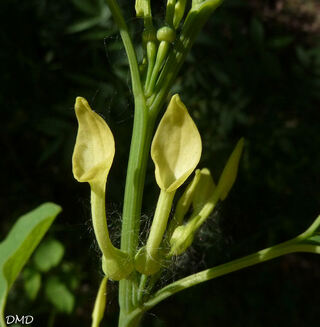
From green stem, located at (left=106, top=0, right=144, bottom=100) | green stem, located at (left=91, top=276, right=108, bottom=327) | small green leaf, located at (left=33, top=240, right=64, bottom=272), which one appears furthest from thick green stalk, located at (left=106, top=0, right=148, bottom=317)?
small green leaf, located at (left=33, top=240, right=64, bottom=272)

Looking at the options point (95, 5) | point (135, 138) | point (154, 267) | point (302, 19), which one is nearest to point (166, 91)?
point (135, 138)

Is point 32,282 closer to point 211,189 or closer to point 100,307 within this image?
point 100,307

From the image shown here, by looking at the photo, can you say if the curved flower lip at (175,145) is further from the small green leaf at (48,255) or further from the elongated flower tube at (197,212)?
the small green leaf at (48,255)

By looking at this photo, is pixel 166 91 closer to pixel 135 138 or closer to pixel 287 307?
pixel 135 138

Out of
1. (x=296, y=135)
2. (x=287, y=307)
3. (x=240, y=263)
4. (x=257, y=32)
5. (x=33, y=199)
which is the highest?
(x=240, y=263)

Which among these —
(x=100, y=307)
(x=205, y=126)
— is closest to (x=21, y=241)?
(x=100, y=307)

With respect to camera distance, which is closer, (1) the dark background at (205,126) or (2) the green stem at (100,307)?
(2) the green stem at (100,307)

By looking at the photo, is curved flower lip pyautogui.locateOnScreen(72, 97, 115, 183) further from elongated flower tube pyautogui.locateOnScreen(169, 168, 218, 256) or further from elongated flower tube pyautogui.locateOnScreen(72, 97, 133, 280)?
elongated flower tube pyautogui.locateOnScreen(169, 168, 218, 256)

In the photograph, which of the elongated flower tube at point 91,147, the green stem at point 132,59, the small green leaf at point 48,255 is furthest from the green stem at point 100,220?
the small green leaf at point 48,255
